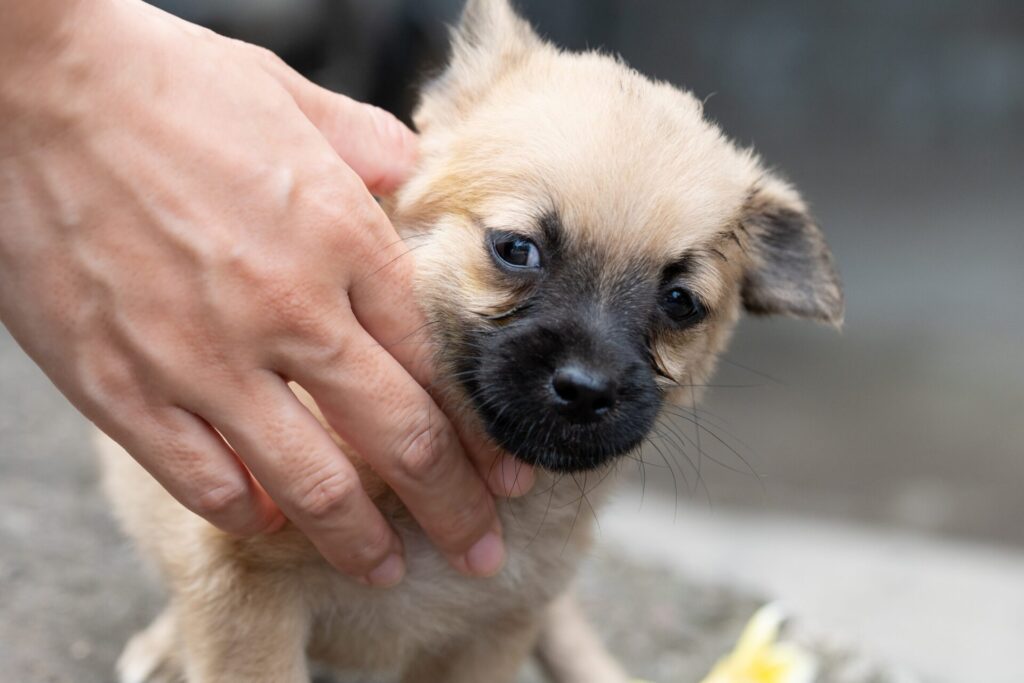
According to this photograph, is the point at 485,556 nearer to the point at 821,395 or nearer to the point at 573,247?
the point at 573,247

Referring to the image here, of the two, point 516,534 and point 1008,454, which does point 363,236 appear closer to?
point 516,534

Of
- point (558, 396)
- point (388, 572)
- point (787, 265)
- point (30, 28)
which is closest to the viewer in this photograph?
point (30, 28)

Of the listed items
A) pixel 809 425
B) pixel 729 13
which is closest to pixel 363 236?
pixel 809 425

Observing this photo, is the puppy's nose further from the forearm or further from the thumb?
the forearm

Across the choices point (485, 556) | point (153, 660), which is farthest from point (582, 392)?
point (153, 660)

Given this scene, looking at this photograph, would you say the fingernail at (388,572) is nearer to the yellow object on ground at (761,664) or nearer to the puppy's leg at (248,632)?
the puppy's leg at (248,632)
